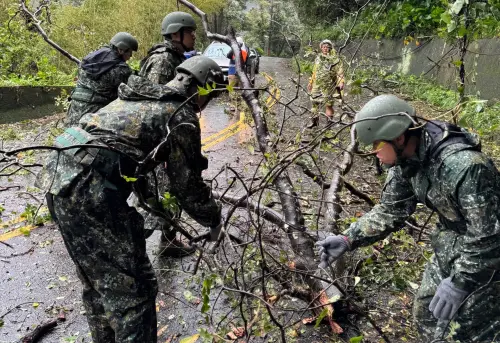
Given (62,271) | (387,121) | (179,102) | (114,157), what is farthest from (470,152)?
(62,271)

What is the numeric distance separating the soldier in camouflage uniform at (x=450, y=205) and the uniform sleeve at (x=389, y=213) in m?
0.03

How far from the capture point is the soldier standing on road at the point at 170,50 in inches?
172

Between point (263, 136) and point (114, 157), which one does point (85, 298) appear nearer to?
point (114, 157)

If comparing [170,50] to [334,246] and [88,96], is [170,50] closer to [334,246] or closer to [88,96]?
[88,96]

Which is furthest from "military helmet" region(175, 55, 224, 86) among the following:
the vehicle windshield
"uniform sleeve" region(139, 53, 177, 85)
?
the vehicle windshield

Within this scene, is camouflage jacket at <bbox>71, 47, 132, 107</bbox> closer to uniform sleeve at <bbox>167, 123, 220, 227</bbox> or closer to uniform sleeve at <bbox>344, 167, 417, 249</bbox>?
uniform sleeve at <bbox>167, 123, 220, 227</bbox>

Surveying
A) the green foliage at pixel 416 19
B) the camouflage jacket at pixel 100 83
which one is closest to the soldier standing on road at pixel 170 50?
the camouflage jacket at pixel 100 83

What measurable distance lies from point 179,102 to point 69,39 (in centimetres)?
1423

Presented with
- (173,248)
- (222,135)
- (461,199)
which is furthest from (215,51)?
(461,199)

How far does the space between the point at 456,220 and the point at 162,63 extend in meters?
3.17

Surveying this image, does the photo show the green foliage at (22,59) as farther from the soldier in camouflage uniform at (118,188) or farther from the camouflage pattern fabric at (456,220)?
the camouflage pattern fabric at (456,220)

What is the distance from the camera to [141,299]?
2.62 m

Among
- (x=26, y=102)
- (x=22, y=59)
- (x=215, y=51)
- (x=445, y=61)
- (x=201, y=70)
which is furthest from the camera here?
(x=215, y=51)

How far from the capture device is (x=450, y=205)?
2.33 metres
